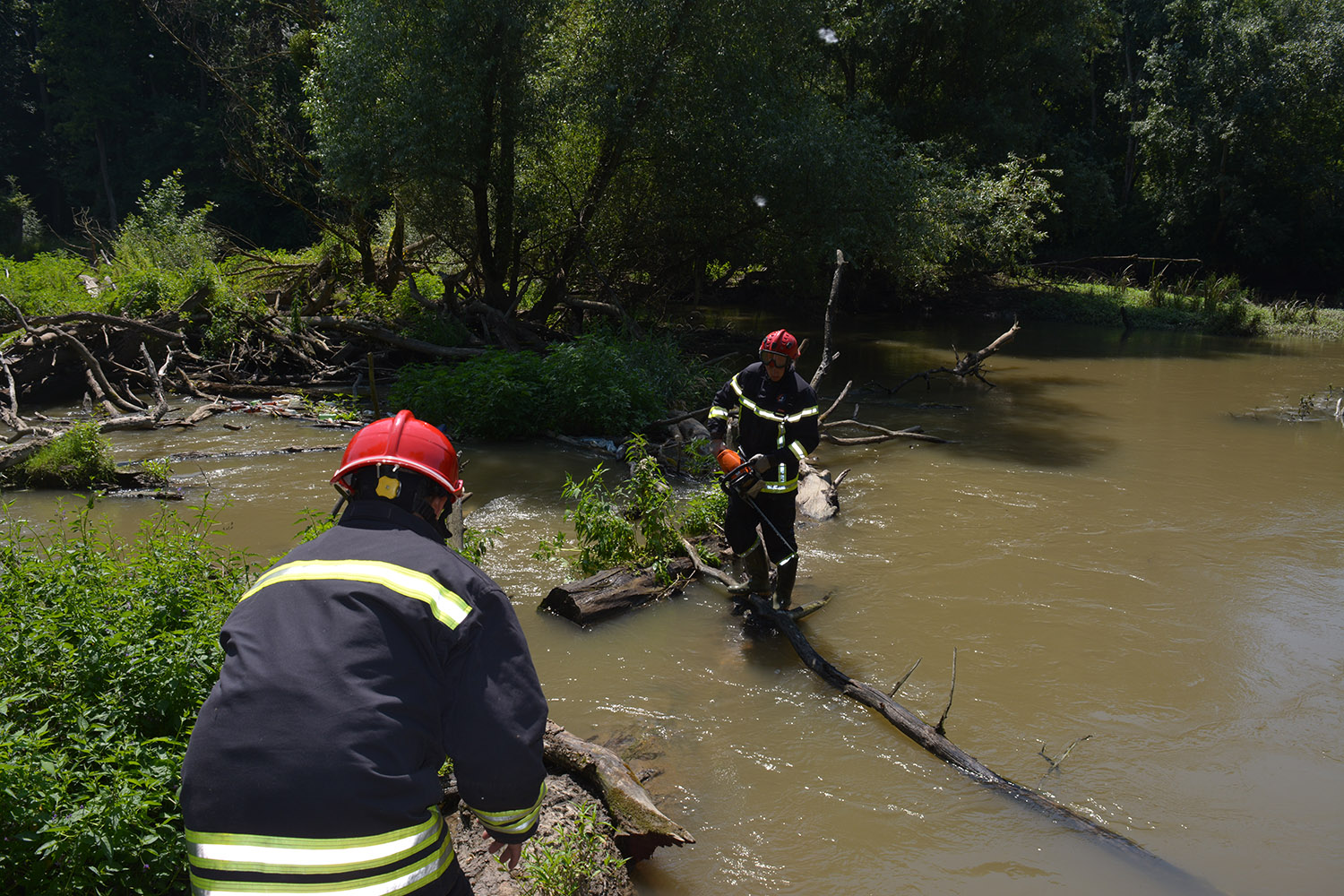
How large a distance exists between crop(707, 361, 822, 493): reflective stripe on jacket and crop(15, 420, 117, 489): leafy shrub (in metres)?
6.87

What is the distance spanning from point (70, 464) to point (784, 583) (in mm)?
7555

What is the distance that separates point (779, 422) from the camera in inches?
256

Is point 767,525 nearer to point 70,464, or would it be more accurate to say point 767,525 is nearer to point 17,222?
point 70,464

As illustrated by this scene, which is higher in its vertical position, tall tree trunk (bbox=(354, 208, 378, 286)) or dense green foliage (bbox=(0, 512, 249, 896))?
tall tree trunk (bbox=(354, 208, 378, 286))

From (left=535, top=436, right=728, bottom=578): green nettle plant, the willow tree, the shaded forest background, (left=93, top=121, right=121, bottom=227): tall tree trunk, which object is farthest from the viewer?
(left=93, top=121, right=121, bottom=227): tall tree trunk

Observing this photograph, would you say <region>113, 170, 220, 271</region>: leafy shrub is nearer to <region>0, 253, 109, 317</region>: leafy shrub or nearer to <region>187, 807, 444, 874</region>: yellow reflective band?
<region>0, 253, 109, 317</region>: leafy shrub

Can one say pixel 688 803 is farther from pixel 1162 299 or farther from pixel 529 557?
pixel 1162 299

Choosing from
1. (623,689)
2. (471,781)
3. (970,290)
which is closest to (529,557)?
(623,689)

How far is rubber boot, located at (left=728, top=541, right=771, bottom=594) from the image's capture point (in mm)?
6898

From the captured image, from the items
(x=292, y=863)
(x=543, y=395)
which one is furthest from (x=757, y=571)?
(x=543, y=395)

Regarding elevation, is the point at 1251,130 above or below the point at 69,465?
above

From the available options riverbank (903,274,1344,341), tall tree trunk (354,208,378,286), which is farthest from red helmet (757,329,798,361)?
riverbank (903,274,1344,341)

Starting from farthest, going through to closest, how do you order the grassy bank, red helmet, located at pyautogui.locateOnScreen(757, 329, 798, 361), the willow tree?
the willow tree
the grassy bank
red helmet, located at pyautogui.locateOnScreen(757, 329, 798, 361)

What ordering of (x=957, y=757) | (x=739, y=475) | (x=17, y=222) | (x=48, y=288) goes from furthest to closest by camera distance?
(x=17, y=222)
(x=48, y=288)
(x=739, y=475)
(x=957, y=757)
